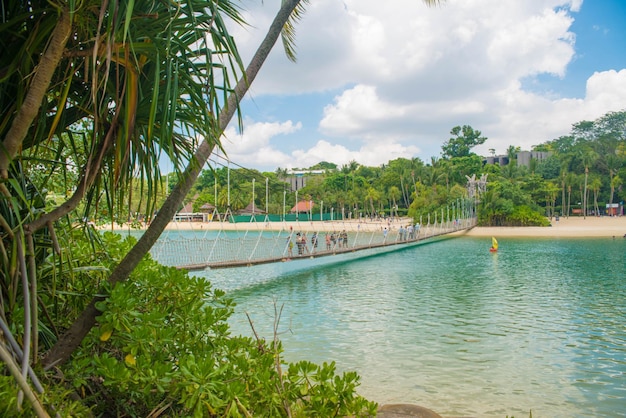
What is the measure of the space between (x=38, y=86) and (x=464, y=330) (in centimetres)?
783

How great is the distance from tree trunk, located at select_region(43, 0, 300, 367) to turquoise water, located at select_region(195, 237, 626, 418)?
1.04m

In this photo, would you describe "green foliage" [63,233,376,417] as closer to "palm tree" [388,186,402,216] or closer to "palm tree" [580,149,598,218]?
"palm tree" [388,186,402,216]

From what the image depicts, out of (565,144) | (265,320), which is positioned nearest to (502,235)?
(265,320)

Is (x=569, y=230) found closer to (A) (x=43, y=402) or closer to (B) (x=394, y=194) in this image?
(B) (x=394, y=194)

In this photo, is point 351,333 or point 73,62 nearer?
point 73,62

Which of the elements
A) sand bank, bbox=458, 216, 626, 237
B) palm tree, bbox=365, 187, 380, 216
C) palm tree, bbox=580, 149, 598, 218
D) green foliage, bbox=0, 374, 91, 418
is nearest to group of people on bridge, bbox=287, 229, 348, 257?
green foliage, bbox=0, 374, 91, 418

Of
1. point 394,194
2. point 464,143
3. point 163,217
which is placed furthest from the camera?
point 464,143

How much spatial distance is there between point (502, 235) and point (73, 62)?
3667 cm

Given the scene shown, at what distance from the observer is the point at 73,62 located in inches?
74.9

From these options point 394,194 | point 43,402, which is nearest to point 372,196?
point 394,194

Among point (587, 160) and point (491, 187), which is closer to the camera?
point (491, 187)

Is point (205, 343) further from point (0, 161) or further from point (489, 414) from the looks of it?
point (489, 414)

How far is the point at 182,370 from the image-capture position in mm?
1611

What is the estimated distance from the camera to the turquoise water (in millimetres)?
5367
